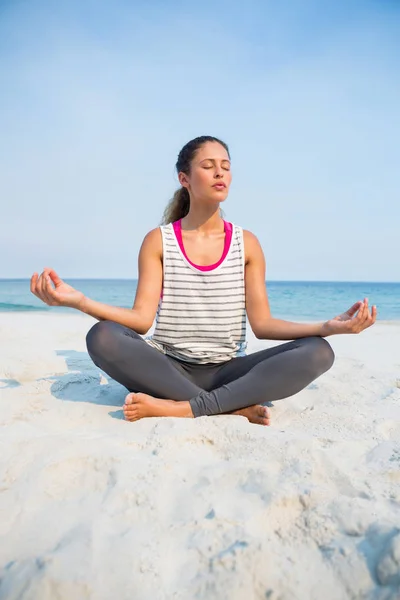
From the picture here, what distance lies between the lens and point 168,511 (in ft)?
5.12

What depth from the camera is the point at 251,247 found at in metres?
3.06

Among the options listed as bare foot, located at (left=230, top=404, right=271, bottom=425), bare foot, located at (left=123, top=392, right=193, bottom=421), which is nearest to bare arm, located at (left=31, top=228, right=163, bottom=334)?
bare foot, located at (left=123, top=392, right=193, bottom=421)

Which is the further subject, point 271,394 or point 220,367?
point 220,367

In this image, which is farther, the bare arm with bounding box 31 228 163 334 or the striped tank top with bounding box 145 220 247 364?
the striped tank top with bounding box 145 220 247 364

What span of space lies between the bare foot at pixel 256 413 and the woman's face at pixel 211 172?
124 cm

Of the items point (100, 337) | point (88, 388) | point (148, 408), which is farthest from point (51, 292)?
point (88, 388)

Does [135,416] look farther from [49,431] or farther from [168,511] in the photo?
[168,511]

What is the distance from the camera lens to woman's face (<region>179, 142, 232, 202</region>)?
290 centimetres

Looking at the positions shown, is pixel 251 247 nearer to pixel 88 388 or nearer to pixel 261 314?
pixel 261 314

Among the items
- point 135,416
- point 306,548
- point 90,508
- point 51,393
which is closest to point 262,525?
point 306,548

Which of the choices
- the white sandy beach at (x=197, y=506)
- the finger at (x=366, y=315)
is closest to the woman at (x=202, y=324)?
the finger at (x=366, y=315)

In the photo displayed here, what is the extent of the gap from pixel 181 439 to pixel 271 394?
2.25ft

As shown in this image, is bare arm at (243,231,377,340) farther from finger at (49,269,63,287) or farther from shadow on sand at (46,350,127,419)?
finger at (49,269,63,287)

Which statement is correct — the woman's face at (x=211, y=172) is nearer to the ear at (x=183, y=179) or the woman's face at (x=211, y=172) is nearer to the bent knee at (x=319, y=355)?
the ear at (x=183, y=179)
